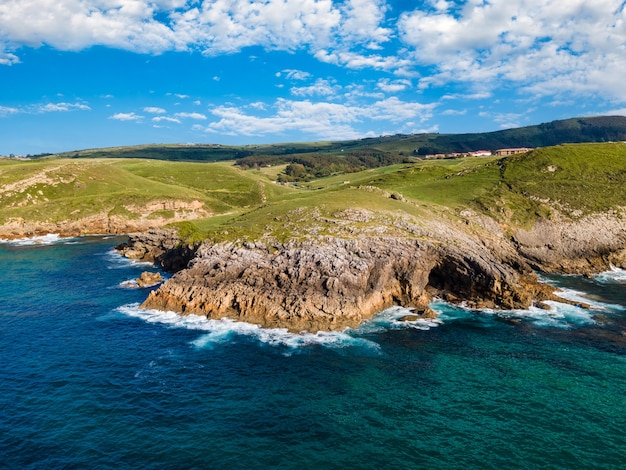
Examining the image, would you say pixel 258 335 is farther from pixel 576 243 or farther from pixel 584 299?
pixel 576 243

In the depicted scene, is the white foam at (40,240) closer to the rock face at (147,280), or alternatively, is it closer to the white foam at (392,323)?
the rock face at (147,280)

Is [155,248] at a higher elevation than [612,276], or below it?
higher

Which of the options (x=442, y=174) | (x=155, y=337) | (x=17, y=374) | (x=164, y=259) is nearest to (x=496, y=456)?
(x=155, y=337)

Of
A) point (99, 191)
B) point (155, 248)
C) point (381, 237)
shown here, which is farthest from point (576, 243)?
point (99, 191)

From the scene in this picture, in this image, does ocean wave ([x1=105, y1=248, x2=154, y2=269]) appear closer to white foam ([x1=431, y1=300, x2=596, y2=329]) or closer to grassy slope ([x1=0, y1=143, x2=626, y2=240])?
grassy slope ([x1=0, y1=143, x2=626, y2=240])

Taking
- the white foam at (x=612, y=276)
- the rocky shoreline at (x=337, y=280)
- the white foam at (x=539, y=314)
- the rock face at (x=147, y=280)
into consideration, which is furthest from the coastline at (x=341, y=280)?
the white foam at (x=612, y=276)

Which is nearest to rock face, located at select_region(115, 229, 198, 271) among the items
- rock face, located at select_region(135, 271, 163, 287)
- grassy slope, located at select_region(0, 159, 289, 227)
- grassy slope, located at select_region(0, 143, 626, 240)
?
grassy slope, located at select_region(0, 143, 626, 240)

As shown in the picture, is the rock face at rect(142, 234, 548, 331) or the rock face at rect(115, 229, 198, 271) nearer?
the rock face at rect(142, 234, 548, 331)
